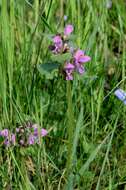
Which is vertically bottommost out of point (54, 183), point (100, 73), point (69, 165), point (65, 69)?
point (54, 183)

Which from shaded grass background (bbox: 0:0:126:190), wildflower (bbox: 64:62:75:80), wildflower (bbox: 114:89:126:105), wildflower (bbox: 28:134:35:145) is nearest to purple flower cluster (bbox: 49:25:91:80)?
wildflower (bbox: 64:62:75:80)

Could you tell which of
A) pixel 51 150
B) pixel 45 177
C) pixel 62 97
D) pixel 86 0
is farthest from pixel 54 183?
pixel 86 0

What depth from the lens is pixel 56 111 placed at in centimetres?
170

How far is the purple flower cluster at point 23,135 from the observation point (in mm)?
1338

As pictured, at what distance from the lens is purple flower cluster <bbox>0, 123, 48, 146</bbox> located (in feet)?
4.39

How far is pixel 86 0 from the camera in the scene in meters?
1.80

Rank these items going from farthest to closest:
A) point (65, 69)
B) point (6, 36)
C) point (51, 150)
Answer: point (51, 150) < point (6, 36) < point (65, 69)

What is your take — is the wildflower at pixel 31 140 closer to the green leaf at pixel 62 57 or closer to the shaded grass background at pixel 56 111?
the shaded grass background at pixel 56 111

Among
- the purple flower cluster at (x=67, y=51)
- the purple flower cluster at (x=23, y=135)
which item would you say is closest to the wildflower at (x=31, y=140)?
the purple flower cluster at (x=23, y=135)

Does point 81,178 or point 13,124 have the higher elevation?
point 13,124

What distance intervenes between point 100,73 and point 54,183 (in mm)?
437

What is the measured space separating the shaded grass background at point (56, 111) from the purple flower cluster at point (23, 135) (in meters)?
0.03

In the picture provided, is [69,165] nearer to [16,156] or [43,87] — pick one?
[16,156]

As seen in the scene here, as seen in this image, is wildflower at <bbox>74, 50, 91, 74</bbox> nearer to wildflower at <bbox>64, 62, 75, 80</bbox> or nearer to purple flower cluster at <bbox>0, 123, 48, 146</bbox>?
wildflower at <bbox>64, 62, 75, 80</bbox>
